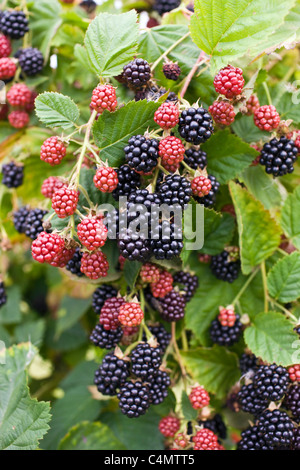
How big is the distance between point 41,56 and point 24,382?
974mm

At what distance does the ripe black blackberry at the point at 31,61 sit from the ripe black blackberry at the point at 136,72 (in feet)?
1.62

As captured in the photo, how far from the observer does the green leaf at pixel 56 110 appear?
3.37 feet

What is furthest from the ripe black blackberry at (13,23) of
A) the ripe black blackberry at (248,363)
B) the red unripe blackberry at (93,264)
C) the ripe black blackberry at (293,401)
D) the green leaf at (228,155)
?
the ripe black blackberry at (293,401)

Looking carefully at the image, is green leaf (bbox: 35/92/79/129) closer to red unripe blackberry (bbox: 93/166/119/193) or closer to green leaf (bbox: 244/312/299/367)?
red unripe blackberry (bbox: 93/166/119/193)

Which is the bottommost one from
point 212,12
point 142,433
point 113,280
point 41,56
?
point 142,433

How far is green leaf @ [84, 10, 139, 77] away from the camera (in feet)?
3.38

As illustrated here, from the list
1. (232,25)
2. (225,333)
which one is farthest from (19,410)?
(232,25)

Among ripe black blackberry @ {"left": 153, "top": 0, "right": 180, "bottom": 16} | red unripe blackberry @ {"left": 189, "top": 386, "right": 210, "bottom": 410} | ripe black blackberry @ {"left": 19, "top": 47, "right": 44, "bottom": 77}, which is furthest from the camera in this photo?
ripe black blackberry @ {"left": 153, "top": 0, "right": 180, "bottom": 16}

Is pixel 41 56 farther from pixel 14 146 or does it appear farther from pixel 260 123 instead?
pixel 260 123

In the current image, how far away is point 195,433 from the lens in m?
1.15

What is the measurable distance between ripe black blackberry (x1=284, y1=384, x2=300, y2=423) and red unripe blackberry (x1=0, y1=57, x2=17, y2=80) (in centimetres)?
119

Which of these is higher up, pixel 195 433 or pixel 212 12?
pixel 212 12

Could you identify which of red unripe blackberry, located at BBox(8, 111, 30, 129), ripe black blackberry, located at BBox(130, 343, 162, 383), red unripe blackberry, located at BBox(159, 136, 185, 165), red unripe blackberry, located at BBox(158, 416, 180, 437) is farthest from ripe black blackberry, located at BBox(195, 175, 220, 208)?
red unripe blackberry, located at BBox(8, 111, 30, 129)

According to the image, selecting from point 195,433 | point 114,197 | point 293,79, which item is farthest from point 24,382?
point 293,79
